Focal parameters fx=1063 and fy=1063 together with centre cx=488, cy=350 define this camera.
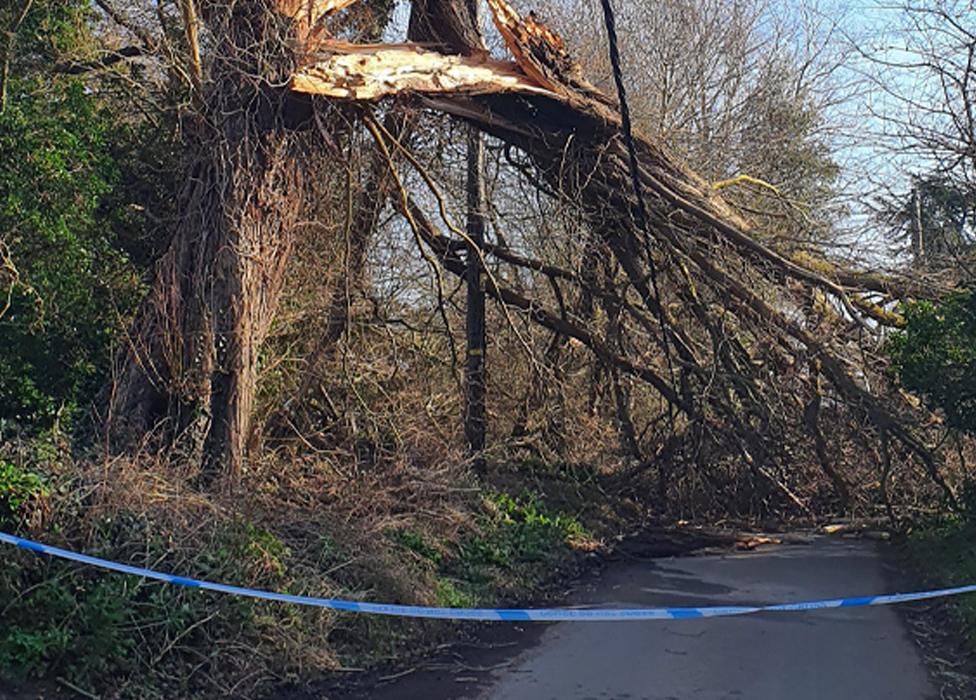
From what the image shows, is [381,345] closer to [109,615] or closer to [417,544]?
[417,544]

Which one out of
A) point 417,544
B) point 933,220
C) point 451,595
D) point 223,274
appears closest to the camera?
point 451,595

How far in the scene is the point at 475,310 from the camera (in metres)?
14.4

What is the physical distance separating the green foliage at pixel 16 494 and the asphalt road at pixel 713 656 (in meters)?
2.63

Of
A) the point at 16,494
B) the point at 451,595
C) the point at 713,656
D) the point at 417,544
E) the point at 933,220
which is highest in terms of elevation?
the point at 933,220

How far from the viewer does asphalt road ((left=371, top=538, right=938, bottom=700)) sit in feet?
23.3

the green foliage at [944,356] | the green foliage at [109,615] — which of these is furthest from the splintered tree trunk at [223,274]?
the green foliage at [944,356]

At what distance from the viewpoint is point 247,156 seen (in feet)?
32.7

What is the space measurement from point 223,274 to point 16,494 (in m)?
3.24

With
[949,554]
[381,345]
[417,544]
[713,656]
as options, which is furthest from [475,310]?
[713,656]

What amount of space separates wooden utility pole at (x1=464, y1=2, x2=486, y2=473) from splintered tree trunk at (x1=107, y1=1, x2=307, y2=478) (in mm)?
4124

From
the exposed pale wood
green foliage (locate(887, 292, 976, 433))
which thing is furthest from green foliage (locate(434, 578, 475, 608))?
green foliage (locate(887, 292, 976, 433))

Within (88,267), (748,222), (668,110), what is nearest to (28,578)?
(88,267)

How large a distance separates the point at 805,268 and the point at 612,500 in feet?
13.4

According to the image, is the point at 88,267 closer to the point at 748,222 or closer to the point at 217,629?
the point at 217,629
